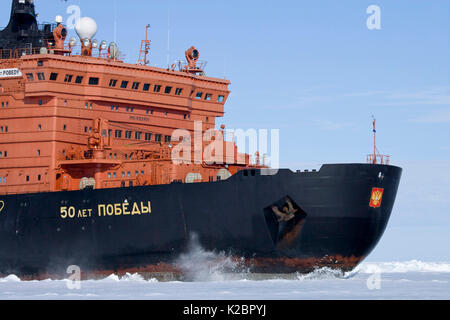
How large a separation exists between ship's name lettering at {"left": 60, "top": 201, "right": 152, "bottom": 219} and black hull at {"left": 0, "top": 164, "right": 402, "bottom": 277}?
0.04 metres

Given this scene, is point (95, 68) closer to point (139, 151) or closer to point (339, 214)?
point (139, 151)

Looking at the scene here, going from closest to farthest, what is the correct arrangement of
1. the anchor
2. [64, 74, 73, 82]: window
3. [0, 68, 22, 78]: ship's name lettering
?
the anchor, [64, 74, 73, 82]: window, [0, 68, 22, 78]: ship's name lettering

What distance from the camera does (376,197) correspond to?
35.3m

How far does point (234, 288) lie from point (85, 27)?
16876mm

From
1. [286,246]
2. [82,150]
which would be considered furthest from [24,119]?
[286,246]

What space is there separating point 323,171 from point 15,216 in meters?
14.6

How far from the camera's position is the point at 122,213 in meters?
37.0

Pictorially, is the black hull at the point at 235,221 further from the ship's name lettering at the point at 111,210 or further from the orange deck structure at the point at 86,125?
the orange deck structure at the point at 86,125

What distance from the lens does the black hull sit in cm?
3456

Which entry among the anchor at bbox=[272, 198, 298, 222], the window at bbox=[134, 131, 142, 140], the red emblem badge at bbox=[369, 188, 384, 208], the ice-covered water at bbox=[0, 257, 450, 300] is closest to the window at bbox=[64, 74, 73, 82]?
the window at bbox=[134, 131, 142, 140]

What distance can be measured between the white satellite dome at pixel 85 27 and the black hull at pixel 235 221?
8533 millimetres

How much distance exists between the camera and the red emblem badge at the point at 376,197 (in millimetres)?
35147

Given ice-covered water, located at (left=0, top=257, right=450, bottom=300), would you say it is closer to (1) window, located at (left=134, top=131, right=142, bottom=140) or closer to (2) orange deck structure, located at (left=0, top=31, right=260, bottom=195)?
(2) orange deck structure, located at (left=0, top=31, right=260, bottom=195)

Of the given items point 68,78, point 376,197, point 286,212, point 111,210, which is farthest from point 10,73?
point 376,197
